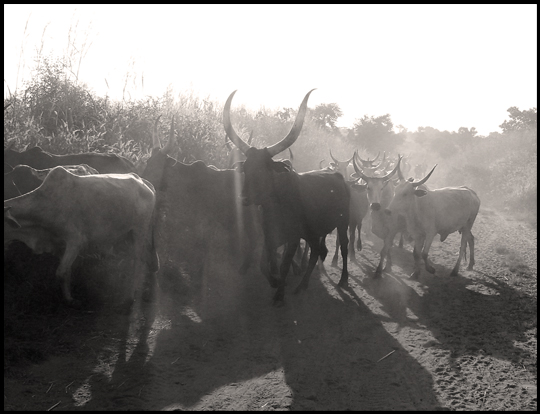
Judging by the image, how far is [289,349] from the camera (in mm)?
5562

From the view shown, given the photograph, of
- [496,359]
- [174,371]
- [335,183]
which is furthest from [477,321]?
[174,371]

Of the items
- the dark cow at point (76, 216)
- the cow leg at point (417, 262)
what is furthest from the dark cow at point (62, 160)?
the cow leg at point (417, 262)

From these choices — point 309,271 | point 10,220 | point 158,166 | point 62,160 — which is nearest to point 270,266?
point 309,271

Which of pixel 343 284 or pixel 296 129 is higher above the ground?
pixel 296 129

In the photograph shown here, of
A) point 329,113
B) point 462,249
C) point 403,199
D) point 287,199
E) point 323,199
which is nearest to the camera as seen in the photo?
point 287,199

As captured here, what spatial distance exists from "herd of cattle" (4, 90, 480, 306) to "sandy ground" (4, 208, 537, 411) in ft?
1.61

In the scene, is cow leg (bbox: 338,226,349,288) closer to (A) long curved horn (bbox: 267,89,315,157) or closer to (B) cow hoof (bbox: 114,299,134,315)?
(A) long curved horn (bbox: 267,89,315,157)

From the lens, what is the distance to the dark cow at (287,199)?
704cm

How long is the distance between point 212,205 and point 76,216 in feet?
12.2

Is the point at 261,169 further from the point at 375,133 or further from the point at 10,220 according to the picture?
the point at 375,133

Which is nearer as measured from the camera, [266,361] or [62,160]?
[266,361]

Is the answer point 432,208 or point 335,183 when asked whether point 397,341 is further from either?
point 432,208

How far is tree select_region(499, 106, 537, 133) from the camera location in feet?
129

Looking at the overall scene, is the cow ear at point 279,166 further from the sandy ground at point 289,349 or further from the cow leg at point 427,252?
the cow leg at point 427,252
